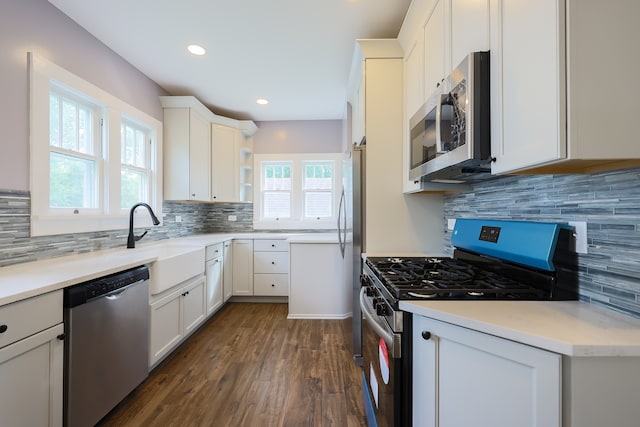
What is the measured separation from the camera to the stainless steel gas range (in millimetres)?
975

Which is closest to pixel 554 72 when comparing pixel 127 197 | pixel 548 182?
pixel 548 182

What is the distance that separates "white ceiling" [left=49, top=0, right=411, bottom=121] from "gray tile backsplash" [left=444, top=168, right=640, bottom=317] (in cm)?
155

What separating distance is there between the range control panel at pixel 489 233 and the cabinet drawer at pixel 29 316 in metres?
2.02

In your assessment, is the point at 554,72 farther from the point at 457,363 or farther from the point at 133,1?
the point at 133,1

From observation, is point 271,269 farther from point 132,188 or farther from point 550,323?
point 550,323

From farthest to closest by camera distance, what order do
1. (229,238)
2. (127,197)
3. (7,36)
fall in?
(229,238), (127,197), (7,36)

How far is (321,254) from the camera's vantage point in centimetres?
292

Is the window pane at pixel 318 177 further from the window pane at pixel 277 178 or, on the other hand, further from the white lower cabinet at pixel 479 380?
the white lower cabinet at pixel 479 380

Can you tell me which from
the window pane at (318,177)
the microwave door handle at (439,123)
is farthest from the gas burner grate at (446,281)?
the window pane at (318,177)

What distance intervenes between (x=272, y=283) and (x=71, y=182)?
2217 millimetres

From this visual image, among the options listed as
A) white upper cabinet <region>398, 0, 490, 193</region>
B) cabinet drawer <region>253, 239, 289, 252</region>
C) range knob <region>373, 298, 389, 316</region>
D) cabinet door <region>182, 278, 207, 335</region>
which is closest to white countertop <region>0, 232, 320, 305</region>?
cabinet door <region>182, 278, 207, 335</region>

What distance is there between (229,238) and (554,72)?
3247 mm

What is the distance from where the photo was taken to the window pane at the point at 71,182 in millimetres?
1830

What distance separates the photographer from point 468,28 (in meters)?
1.13
